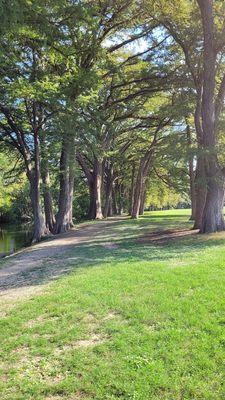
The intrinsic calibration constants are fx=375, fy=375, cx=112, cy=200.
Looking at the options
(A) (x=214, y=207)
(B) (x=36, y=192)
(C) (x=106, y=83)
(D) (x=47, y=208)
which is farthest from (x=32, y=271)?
(C) (x=106, y=83)

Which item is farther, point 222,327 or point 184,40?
point 184,40

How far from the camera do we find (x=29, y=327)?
5355mm

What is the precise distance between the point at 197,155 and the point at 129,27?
9.36 meters

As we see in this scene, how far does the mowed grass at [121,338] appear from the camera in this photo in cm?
385

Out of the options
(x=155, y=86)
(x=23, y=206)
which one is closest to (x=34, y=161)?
(x=155, y=86)

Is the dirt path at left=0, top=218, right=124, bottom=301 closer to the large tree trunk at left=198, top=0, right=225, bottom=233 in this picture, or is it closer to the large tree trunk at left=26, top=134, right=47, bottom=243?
the large tree trunk at left=198, top=0, right=225, bottom=233

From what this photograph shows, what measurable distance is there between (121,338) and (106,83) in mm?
20425

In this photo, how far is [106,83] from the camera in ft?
75.9

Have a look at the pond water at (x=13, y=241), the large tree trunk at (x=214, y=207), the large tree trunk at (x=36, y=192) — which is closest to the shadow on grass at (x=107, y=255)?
the large tree trunk at (x=214, y=207)

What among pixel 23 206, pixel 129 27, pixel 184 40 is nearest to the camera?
pixel 184 40

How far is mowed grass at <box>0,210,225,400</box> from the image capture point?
3.85 m

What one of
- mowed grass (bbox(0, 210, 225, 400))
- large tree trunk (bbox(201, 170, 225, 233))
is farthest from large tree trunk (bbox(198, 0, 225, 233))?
mowed grass (bbox(0, 210, 225, 400))

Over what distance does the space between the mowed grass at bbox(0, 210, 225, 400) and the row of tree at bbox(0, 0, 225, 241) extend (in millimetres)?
6764

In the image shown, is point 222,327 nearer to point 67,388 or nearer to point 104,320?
point 104,320
